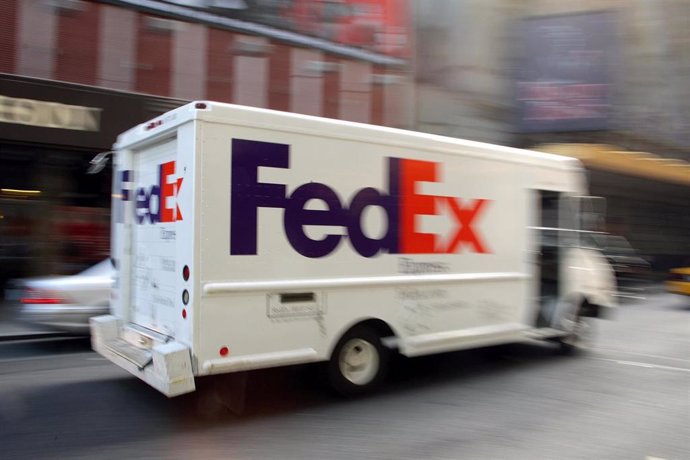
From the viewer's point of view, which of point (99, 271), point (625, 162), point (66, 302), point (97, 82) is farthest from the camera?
point (625, 162)

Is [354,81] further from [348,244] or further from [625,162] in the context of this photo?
[348,244]

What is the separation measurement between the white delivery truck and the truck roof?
0.05 ft

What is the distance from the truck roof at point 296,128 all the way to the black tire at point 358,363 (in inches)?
78.3

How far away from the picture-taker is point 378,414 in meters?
5.34

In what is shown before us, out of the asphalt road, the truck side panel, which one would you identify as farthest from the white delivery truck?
the asphalt road

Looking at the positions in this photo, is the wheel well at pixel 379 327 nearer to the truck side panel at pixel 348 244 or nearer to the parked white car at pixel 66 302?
the truck side panel at pixel 348 244

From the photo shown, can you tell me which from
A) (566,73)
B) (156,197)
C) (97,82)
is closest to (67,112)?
(97,82)

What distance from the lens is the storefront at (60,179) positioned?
1271 centimetres

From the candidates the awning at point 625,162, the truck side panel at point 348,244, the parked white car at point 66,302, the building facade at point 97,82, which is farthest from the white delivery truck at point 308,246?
the awning at point 625,162

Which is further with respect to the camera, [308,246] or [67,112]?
[67,112]

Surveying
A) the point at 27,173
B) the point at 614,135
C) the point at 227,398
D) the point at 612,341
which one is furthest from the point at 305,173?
the point at 614,135

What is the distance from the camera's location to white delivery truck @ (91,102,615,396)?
4758mm

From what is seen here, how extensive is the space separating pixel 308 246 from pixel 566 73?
2294cm

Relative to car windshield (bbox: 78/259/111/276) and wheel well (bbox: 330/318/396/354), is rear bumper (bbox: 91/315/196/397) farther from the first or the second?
car windshield (bbox: 78/259/111/276)
